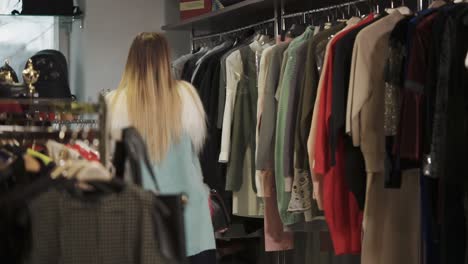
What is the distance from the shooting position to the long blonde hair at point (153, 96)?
3.42 meters

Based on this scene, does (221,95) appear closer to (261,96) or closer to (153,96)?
(261,96)

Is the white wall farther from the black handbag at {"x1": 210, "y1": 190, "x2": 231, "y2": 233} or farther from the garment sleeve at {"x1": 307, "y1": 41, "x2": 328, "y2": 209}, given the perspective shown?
the garment sleeve at {"x1": 307, "y1": 41, "x2": 328, "y2": 209}

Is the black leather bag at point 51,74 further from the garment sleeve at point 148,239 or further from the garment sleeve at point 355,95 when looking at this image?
the garment sleeve at point 148,239

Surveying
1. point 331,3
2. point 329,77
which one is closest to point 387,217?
point 329,77

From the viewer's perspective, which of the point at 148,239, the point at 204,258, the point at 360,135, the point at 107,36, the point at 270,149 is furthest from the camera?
the point at 107,36

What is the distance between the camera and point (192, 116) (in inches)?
137

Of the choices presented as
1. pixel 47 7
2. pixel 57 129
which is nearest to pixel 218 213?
pixel 57 129

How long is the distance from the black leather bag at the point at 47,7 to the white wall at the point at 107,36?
0.14 metres

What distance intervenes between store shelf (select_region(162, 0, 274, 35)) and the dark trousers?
163 cm

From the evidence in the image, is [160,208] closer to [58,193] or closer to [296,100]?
[58,193]

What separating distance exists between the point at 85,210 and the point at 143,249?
155mm

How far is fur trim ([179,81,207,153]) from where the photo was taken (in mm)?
3475

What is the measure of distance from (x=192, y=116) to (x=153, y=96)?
6.9 inches

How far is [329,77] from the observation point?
3.85 m
